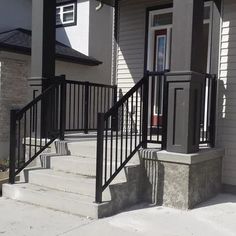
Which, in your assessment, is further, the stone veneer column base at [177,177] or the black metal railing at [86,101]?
the black metal railing at [86,101]

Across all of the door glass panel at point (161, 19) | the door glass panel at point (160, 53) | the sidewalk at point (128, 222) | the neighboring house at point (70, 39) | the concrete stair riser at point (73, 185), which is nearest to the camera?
the sidewalk at point (128, 222)

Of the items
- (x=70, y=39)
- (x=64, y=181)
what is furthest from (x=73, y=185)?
(x=70, y=39)

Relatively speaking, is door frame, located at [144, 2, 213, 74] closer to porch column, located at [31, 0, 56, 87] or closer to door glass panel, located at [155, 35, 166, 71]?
door glass panel, located at [155, 35, 166, 71]

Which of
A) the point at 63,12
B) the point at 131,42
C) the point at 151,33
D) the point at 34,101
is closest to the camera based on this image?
the point at 34,101

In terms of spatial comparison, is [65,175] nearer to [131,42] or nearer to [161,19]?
[131,42]

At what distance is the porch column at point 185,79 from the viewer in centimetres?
559

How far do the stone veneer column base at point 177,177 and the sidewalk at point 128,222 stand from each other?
0.17 metres

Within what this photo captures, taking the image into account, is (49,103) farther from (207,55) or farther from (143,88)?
Result: (207,55)

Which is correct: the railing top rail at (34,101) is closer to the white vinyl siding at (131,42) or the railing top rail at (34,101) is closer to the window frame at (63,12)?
the white vinyl siding at (131,42)

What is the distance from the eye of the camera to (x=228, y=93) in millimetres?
6621

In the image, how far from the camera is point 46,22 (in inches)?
286

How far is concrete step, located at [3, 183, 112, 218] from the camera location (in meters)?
5.20

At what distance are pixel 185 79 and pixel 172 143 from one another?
901 millimetres

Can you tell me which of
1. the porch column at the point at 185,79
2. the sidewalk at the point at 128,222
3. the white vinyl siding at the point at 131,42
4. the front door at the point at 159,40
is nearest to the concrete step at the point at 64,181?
the sidewalk at the point at 128,222
